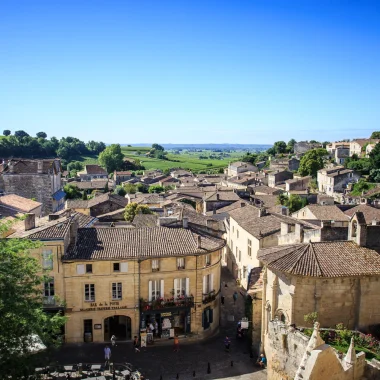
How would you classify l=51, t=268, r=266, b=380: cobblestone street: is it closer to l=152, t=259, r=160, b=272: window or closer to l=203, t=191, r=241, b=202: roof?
l=152, t=259, r=160, b=272: window

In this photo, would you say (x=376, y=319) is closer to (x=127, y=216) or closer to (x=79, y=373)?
(x=79, y=373)

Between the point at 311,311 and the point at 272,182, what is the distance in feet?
327

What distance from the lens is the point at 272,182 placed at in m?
125

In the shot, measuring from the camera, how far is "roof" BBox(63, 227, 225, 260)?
33.6 metres

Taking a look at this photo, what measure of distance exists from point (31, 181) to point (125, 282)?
155 feet

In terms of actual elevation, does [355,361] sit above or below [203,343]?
above

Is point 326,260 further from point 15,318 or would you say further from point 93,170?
point 93,170

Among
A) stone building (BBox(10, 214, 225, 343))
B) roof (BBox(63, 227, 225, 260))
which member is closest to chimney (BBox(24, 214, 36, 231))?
stone building (BBox(10, 214, 225, 343))

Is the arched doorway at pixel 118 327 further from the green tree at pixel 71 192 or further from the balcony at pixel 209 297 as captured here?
the green tree at pixel 71 192

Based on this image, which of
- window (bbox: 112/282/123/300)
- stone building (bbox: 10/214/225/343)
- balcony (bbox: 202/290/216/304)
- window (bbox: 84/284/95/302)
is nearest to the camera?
stone building (bbox: 10/214/225/343)

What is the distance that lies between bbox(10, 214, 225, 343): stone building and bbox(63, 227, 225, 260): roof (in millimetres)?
75

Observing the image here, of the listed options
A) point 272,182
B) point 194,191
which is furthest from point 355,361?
point 272,182

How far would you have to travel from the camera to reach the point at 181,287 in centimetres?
3478

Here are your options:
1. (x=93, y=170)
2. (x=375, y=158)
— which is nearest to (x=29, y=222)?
(x=375, y=158)
